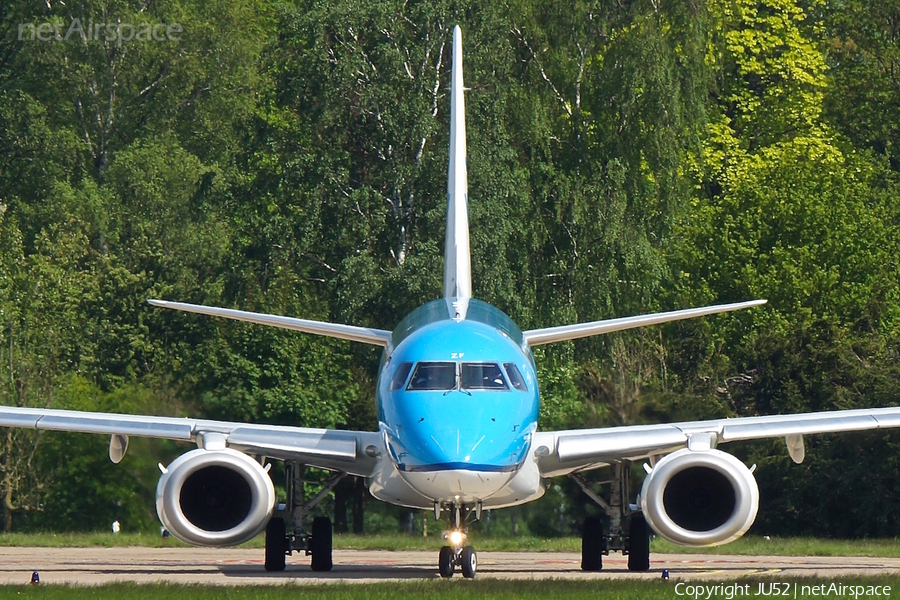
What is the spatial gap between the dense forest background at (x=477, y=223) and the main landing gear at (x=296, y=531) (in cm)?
894

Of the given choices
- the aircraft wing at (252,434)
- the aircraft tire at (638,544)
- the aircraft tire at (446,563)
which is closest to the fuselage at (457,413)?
the aircraft tire at (446,563)

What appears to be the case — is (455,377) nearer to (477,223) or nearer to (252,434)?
(252,434)

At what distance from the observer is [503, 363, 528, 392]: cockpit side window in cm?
1831

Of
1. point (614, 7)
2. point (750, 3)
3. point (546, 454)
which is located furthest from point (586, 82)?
point (546, 454)

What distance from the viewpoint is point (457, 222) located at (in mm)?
23250

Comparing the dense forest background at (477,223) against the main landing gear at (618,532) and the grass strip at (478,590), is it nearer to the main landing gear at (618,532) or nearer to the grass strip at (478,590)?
the main landing gear at (618,532)

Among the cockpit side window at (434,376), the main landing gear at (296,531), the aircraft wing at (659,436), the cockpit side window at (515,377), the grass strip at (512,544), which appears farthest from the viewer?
the grass strip at (512,544)

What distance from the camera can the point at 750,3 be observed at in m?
53.4

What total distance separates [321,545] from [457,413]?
15.2 feet

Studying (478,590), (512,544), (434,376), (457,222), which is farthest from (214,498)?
(512,544)

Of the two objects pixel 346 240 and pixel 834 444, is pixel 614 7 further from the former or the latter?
pixel 834 444

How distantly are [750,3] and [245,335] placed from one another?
74.9 feet

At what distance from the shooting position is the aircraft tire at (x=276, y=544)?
2111 cm

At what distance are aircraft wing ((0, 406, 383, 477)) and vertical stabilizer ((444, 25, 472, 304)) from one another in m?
2.35
